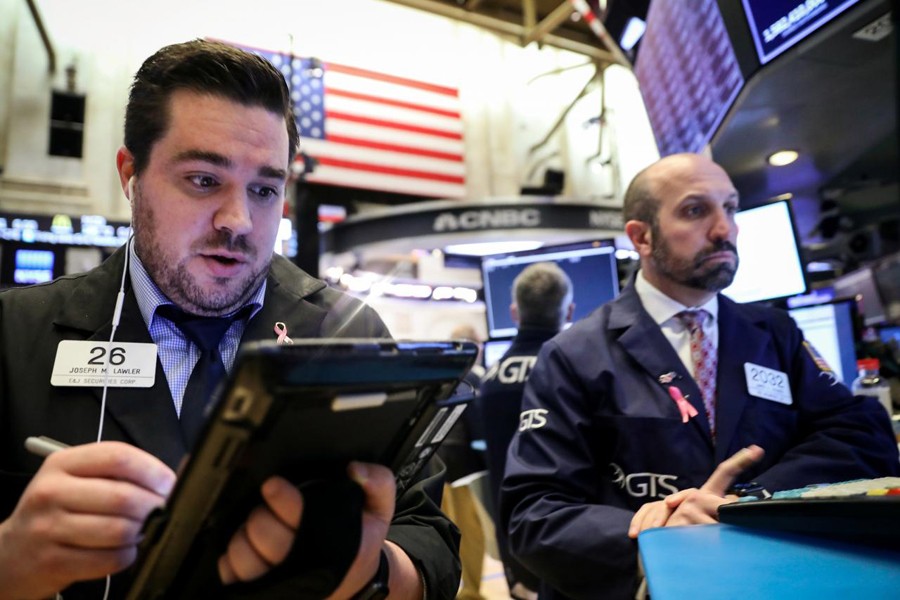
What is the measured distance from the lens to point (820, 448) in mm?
1440

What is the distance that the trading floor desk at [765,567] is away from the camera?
1.74ft

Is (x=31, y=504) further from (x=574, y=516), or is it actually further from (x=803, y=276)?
(x=803, y=276)

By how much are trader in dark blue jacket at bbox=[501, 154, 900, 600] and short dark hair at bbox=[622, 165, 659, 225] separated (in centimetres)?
5

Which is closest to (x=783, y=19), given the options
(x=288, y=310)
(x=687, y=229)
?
(x=687, y=229)

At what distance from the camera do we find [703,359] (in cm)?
160

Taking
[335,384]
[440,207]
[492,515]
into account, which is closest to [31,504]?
[335,384]

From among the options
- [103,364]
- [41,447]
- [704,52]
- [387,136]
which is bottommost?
[41,447]

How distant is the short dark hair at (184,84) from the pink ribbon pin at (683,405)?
106 cm

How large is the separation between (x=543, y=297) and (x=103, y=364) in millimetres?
1921

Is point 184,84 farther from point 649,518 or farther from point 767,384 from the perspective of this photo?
Result: point 767,384

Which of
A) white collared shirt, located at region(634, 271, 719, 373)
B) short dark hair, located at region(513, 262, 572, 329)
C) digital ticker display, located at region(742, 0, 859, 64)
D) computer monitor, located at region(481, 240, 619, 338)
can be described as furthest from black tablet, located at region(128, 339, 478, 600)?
computer monitor, located at region(481, 240, 619, 338)

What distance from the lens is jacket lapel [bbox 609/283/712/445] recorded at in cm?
148

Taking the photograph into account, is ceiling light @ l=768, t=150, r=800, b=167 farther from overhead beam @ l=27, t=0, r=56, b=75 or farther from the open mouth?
overhead beam @ l=27, t=0, r=56, b=75

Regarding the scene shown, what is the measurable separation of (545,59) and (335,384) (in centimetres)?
970
